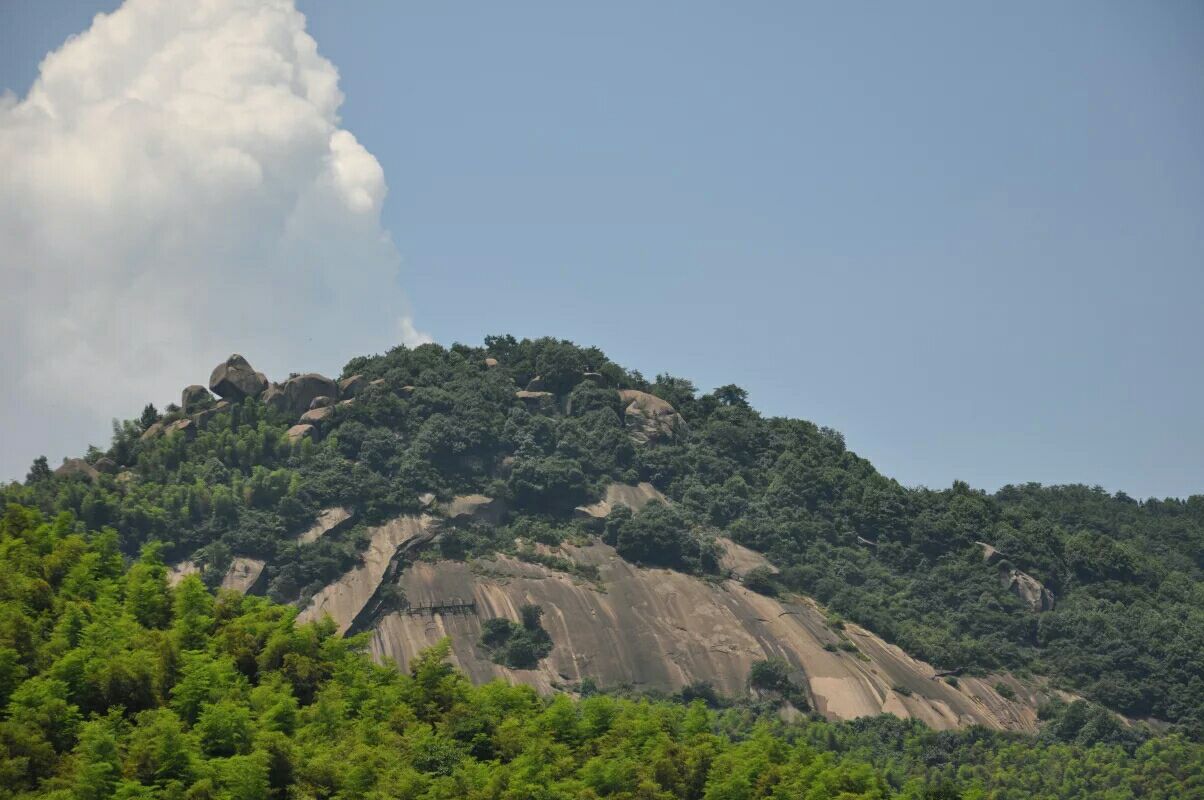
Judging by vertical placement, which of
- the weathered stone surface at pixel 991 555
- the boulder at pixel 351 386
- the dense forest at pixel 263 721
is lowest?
the dense forest at pixel 263 721

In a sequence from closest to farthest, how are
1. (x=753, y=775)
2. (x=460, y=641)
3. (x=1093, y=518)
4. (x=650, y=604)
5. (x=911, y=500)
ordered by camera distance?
(x=753, y=775) < (x=460, y=641) < (x=650, y=604) < (x=911, y=500) < (x=1093, y=518)

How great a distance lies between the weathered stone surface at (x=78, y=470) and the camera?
9394 cm

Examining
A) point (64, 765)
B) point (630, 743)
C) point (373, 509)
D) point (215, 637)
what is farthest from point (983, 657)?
point (64, 765)

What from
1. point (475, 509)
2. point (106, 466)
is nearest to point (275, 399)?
point (106, 466)

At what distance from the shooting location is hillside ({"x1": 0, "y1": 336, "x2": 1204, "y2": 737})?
290ft

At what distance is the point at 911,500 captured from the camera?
110m

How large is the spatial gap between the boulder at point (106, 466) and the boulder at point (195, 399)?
25.6 ft

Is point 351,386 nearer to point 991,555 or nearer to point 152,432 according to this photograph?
point 152,432

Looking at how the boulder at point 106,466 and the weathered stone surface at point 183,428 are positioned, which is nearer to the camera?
the boulder at point 106,466

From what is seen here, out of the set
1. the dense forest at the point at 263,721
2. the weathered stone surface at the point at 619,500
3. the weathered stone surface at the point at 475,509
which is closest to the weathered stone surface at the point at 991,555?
the weathered stone surface at the point at 619,500

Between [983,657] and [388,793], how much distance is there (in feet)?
174

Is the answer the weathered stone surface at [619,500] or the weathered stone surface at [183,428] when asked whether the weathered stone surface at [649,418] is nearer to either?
the weathered stone surface at [619,500]

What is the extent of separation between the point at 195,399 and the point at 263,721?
56824 mm

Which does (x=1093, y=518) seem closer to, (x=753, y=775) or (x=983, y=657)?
(x=983, y=657)
